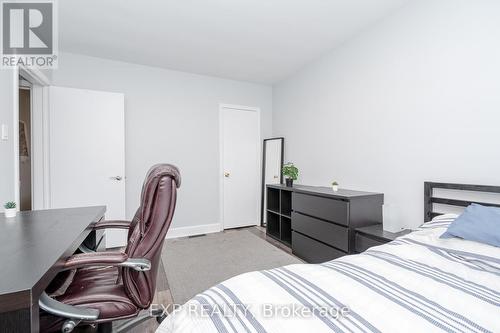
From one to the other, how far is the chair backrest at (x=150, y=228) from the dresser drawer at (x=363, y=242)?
1734 millimetres

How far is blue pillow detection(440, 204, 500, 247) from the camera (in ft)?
4.20

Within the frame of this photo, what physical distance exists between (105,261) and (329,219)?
205 centimetres

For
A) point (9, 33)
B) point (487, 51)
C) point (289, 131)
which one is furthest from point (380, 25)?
point (9, 33)

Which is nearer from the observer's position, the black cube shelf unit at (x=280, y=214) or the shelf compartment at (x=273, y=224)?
the black cube shelf unit at (x=280, y=214)

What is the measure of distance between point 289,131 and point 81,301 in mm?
3447

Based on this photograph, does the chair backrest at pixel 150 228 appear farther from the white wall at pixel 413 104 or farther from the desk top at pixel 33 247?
the white wall at pixel 413 104

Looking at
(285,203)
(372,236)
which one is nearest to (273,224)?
(285,203)

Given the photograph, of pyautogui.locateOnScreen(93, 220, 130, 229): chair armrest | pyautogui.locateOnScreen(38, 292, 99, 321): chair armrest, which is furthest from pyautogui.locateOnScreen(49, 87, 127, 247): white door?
pyautogui.locateOnScreen(38, 292, 99, 321): chair armrest

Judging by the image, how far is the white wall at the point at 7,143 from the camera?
5.94 ft

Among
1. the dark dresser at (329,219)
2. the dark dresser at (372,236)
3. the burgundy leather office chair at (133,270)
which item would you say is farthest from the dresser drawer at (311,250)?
the burgundy leather office chair at (133,270)

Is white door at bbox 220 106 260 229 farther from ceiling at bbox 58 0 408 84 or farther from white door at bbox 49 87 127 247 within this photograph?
white door at bbox 49 87 127 247

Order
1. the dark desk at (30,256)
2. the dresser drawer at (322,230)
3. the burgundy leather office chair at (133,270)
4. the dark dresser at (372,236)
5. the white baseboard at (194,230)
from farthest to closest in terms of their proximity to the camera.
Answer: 1. the white baseboard at (194,230)
2. the dresser drawer at (322,230)
3. the dark dresser at (372,236)
4. the burgundy leather office chair at (133,270)
5. the dark desk at (30,256)

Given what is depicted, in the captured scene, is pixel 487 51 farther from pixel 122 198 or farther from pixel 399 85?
pixel 122 198

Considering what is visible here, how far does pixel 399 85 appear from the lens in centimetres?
228
